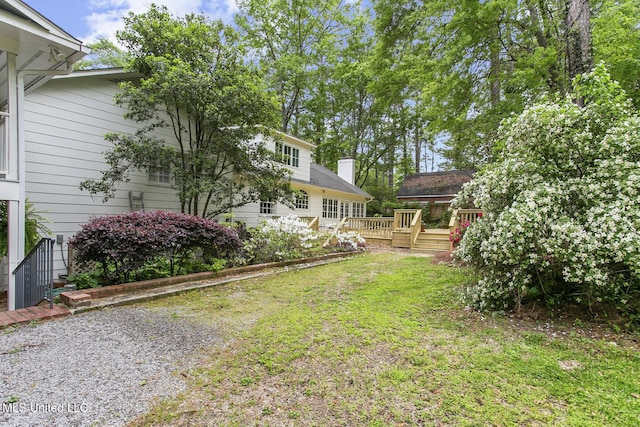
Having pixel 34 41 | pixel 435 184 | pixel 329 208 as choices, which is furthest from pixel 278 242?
pixel 435 184

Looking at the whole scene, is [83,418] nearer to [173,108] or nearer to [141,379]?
[141,379]

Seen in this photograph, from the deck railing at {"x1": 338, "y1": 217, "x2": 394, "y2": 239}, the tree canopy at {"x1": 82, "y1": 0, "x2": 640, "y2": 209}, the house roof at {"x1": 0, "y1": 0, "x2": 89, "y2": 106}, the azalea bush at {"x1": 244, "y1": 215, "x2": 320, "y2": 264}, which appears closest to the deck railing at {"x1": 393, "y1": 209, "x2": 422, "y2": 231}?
the deck railing at {"x1": 338, "y1": 217, "x2": 394, "y2": 239}

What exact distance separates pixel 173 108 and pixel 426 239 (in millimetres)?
10166

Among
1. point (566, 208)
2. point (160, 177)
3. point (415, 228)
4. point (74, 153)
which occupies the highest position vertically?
point (74, 153)

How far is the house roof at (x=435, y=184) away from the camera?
21266 millimetres

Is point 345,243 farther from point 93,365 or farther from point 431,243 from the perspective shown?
point 93,365

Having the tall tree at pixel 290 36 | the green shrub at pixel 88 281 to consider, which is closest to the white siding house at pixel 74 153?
the green shrub at pixel 88 281

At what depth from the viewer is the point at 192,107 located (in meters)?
8.16

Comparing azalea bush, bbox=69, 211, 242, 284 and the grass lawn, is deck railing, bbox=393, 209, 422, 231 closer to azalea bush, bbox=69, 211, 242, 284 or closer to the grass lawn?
azalea bush, bbox=69, 211, 242, 284

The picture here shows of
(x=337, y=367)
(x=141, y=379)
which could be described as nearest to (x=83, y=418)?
(x=141, y=379)

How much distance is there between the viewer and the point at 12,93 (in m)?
4.72

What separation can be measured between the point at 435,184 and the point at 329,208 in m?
8.93

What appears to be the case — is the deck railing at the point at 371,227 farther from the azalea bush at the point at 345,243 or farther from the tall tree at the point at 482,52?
the tall tree at the point at 482,52

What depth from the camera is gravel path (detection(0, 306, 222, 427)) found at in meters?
2.18
